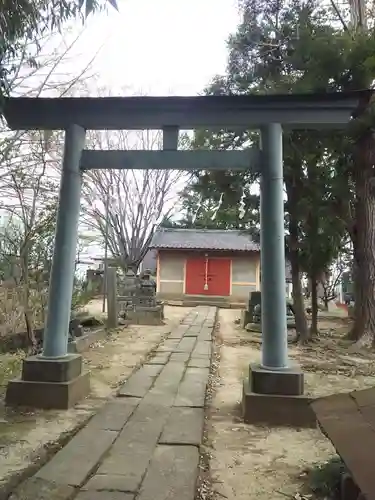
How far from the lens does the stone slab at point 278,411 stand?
11.8ft

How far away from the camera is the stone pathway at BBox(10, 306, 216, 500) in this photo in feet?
7.42

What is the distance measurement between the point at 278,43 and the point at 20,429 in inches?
310

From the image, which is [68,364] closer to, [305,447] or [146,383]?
[146,383]

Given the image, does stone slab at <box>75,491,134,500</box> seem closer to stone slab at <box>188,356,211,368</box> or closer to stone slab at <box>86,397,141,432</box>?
stone slab at <box>86,397,141,432</box>

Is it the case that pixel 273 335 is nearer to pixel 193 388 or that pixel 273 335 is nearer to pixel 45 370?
pixel 193 388

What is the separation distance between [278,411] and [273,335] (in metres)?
0.61

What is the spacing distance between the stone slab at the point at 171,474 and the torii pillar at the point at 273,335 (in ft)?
3.19

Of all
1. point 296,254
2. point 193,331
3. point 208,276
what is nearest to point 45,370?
point 193,331

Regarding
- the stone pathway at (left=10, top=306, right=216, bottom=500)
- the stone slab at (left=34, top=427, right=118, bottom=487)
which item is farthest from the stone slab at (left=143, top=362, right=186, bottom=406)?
the stone slab at (left=34, top=427, right=118, bottom=487)

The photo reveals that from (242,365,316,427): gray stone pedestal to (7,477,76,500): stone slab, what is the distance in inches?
70.0

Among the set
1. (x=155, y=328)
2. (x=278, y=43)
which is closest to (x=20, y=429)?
(x=155, y=328)

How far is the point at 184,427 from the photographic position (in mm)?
3330

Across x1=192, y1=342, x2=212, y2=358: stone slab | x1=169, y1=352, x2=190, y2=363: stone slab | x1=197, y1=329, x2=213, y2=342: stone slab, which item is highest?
x1=197, y1=329, x2=213, y2=342: stone slab

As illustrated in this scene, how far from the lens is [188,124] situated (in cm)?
418
